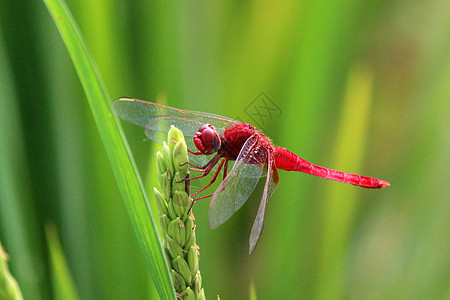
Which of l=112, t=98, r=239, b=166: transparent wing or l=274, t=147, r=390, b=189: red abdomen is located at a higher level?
l=112, t=98, r=239, b=166: transparent wing

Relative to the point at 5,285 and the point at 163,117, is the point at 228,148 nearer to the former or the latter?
the point at 163,117

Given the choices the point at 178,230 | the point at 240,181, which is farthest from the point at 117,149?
the point at 240,181

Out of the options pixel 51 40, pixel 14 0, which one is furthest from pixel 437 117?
pixel 14 0

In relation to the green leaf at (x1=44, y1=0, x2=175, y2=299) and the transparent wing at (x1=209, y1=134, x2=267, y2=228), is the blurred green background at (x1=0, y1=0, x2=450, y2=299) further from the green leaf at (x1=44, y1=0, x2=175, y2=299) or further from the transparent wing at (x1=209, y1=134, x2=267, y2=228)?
the green leaf at (x1=44, y1=0, x2=175, y2=299)

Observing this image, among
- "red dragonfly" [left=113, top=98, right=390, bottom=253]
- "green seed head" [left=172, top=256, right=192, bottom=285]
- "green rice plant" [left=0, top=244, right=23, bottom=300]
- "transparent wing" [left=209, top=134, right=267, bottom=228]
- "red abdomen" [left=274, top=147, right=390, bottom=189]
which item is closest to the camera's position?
"green rice plant" [left=0, top=244, right=23, bottom=300]

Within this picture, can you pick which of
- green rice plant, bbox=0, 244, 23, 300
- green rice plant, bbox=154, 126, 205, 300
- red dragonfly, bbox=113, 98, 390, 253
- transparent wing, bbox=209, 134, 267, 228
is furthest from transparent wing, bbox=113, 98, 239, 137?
green rice plant, bbox=0, 244, 23, 300

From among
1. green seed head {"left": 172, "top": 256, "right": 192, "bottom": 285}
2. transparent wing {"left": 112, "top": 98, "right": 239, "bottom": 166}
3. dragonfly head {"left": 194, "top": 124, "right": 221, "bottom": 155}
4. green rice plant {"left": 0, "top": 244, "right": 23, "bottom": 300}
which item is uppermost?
transparent wing {"left": 112, "top": 98, "right": 239, "bottom": 166}

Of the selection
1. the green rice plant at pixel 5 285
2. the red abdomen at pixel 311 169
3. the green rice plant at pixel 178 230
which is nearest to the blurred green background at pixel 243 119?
the red abdomen at pixel 311 169
